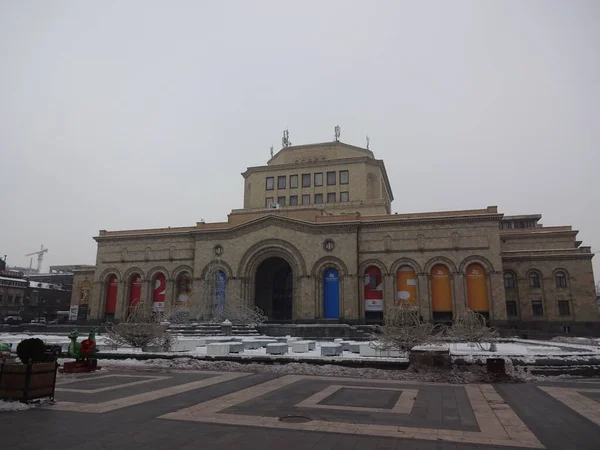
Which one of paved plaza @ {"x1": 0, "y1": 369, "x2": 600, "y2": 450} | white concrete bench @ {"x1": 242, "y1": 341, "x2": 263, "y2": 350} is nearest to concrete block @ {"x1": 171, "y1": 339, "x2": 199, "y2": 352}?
white concrete bench @ {"x1": 242, "y1": 341, "x2": 263, "y2": 350}

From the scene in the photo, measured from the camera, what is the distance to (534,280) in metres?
40.3

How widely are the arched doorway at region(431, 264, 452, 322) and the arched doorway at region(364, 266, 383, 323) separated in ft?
14.8

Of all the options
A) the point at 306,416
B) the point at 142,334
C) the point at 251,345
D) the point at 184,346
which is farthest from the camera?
the point at 251,345

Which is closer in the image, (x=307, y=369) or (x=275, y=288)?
(x=307, y=369)

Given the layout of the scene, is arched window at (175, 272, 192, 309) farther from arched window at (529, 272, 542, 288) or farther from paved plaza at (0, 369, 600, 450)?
paved plaza at (0, 369, 600, 450)

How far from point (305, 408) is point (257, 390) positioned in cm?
241

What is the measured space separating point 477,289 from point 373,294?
347 inches

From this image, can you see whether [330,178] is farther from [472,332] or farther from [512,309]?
[472,332]

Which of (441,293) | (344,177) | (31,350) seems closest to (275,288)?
(344,177)

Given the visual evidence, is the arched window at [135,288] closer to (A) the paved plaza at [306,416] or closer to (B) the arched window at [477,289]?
(B) the arched window at [477,289]

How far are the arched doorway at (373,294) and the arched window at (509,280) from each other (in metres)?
11.9

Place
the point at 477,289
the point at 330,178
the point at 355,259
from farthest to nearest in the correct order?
the point at 330,178 < the point at 355,259 < the point at 477,289

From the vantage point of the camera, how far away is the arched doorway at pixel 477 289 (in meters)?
37.4

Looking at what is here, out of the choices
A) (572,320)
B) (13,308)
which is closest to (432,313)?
(572,320)
